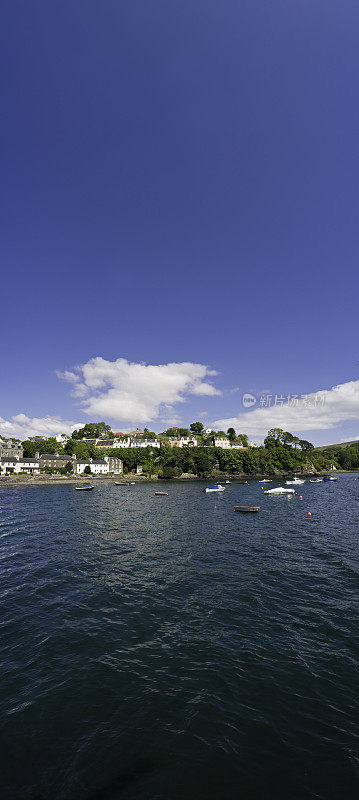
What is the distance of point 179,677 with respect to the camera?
42.2 ft

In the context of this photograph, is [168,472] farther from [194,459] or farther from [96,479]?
[96,479]

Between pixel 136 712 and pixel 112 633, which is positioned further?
pixel 112 633

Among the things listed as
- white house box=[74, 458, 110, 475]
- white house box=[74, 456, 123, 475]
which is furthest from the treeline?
white house box=[74, 458, 110, 475]

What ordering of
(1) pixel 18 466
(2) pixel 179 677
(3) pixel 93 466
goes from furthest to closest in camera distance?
1. (3) pixel 93 466
2. (1) pixel 18 466
3. (2) pixel 179 677

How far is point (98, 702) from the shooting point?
11.4 metres

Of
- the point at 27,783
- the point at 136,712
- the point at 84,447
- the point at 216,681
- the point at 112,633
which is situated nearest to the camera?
the point at 27,783

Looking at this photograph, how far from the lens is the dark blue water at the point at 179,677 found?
8695 mm

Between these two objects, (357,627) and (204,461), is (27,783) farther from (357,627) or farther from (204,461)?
(204,461)

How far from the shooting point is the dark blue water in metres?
8.70

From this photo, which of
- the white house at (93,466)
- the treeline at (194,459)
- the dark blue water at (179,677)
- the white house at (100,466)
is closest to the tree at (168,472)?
the treeline at (194,459)

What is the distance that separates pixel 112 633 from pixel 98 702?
4.89 metres

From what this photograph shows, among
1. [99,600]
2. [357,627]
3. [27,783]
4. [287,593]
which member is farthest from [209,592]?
[27,783]

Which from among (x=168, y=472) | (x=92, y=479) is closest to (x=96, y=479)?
(x=92, y=479)

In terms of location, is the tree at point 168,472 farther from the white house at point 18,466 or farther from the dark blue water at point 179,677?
the dark blue water at point 179,677
